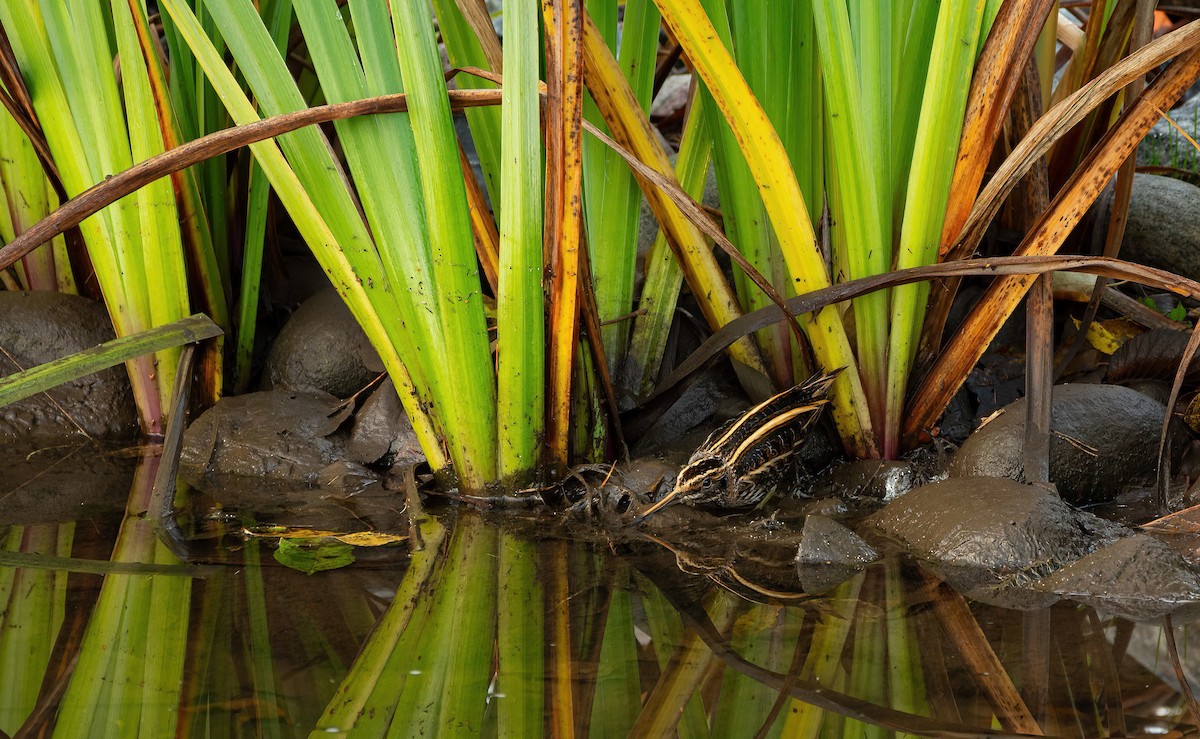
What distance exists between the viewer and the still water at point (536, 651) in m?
1.13

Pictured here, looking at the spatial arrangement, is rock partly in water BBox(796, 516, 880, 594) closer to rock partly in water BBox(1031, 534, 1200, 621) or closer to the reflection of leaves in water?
rock partly in water BBox(1031, 534, 1200, 621)

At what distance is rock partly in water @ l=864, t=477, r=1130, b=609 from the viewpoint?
1598 millimetres

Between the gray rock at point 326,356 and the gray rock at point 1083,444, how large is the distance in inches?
65.2

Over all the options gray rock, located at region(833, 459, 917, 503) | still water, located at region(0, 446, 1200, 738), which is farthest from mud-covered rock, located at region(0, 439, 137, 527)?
gray rock, located at region(833, 459, 917, 503)

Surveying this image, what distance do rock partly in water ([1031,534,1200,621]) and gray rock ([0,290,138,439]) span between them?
97.2 inches

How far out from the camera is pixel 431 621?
56.9 inches

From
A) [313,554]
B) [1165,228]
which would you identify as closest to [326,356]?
[313,554]

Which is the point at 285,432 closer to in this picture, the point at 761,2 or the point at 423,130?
the point at 423,130

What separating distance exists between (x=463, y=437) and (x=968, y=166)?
1.16m

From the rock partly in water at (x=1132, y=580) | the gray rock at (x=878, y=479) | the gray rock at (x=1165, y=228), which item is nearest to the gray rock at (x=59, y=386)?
the gray rock at (x=878, y=479)

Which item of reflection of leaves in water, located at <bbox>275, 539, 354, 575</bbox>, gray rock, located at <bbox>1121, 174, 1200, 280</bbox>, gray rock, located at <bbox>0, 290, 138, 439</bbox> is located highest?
gray rock, located at <bbox>1121, 174, 1200, 280</bbox>

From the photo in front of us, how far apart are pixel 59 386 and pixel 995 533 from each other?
2534 mm

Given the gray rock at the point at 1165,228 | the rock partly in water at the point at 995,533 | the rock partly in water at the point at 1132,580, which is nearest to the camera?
the rock partly in water at the point at 1132,580

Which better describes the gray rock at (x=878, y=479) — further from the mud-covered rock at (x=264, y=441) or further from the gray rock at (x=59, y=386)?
the gray rock at (x=59, y=386)
